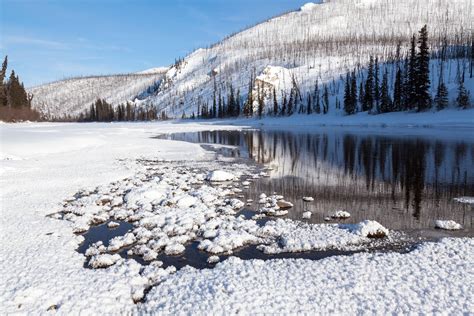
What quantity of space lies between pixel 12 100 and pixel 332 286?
116011 millimetres

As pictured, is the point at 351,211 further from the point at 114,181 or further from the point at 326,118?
the point at 326,118

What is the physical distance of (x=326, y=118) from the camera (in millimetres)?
99625

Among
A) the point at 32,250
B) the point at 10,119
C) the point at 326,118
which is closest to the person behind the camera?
the point at 32,250

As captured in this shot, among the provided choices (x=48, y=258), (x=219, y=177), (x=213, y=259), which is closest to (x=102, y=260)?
(x=48, y=258)

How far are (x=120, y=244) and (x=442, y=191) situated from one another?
13.9m

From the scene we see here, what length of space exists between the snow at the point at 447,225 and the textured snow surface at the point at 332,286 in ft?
6.74

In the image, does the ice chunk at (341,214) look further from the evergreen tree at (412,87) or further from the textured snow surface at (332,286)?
the evergreen tree at (412,87)

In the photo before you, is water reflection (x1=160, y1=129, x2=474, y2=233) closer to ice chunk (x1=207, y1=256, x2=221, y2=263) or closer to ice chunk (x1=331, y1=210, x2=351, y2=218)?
ice chunk (x1=331, y1=210, x2=351, y2=218)

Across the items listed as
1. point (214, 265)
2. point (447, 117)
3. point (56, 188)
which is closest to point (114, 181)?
point (56, 188)

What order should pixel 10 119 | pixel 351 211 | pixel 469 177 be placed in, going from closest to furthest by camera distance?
pixel 351 211, pixel 469 177, pixel 10 119

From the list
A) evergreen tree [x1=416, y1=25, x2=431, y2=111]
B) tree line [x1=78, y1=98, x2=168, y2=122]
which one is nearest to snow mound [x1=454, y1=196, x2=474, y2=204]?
evergreen tree [x1=416, y1=25, x2=431, y2=111]

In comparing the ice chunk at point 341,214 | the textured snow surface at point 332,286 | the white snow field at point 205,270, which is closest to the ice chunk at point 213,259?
the white snow field at point 205,270

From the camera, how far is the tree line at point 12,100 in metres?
84.9

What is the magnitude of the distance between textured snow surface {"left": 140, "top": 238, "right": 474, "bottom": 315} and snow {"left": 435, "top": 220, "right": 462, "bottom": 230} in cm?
205
